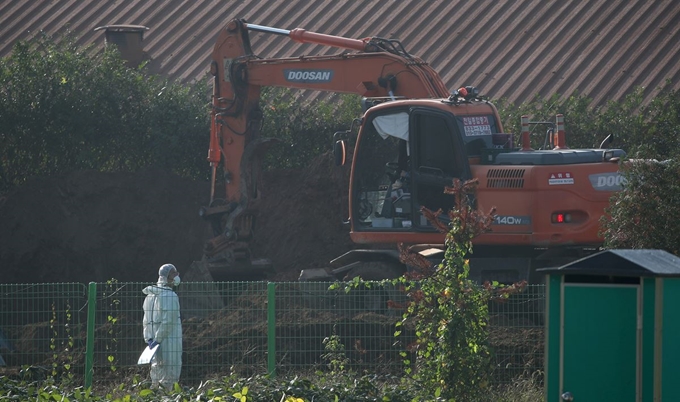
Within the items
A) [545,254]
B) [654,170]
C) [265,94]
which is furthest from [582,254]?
[265,94]

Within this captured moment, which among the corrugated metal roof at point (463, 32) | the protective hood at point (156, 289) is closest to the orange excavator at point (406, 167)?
the protective hood at point (156, 289)

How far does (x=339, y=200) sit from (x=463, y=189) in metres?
→ 8.31

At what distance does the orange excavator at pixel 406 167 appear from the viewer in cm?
1134

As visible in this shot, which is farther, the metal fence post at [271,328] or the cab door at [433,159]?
the cab door at [433,159]

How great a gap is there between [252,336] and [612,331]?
171 inches

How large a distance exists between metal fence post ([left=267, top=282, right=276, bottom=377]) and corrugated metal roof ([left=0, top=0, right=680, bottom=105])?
38.6 ft

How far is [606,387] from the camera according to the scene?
644cm

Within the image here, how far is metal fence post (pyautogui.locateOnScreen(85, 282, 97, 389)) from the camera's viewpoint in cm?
930

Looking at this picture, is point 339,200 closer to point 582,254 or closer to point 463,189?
point 582,254

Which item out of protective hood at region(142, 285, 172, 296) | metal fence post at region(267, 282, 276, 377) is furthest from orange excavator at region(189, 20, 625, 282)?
protective hood at region(142, 285, 172, 296)

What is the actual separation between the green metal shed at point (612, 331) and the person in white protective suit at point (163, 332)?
4281 mm

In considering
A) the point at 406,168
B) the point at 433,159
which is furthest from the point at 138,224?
the point at 433,159

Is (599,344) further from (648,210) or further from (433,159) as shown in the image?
(433,159)

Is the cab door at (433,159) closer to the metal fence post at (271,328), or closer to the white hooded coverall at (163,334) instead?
the metal fence post at (271,328)
